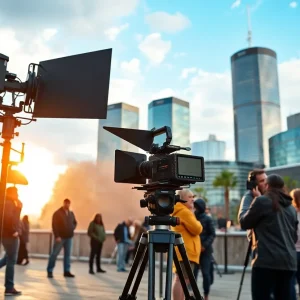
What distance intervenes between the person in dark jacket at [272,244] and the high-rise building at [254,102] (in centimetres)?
15532

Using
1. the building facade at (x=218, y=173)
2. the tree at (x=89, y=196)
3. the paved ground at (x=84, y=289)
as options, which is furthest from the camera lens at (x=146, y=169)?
the building facade at (x=218, y=173)

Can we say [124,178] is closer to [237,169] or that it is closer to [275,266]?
[275,266]

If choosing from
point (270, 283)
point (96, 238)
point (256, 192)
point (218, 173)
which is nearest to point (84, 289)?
point (96, 238)

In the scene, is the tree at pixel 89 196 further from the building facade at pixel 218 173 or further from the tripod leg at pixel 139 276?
the building facade at pixel 218 173

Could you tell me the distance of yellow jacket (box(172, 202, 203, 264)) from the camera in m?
4.44

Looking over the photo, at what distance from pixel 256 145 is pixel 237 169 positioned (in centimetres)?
2009

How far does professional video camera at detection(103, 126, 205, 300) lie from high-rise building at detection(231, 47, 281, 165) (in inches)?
6153

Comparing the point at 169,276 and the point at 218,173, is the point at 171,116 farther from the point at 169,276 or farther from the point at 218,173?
the point at 169,276

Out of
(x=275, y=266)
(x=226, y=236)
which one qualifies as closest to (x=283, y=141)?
(x=226, y=236)

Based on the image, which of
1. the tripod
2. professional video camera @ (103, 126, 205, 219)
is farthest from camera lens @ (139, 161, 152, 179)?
the tripod

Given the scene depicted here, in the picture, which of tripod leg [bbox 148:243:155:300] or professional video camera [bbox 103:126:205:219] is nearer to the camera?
tripod leg [bbox 148:243:155:300]

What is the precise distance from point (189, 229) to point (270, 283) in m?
1.15

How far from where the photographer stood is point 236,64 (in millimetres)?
166000

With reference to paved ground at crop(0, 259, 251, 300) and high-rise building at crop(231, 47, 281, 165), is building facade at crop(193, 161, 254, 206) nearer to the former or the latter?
high-rise building at crop(231, 47, 281, 165)
